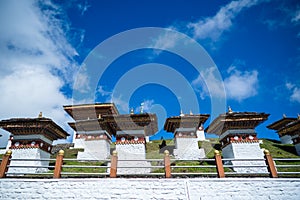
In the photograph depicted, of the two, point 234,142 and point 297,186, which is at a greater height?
point 234,142

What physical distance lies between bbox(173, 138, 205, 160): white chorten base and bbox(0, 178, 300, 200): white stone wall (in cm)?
980

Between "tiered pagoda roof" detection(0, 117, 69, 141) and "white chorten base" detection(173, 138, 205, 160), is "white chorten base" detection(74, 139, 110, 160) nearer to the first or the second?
"tiered pagoda roof" detection(0, 117, 69, 141)

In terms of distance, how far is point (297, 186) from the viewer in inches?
351

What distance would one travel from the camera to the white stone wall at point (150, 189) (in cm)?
854

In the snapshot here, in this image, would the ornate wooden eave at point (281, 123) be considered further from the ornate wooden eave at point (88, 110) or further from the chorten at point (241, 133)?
the ornate wooden eave at point (88, 110)

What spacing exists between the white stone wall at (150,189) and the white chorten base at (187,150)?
32.2ft

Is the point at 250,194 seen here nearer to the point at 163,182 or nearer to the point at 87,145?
the point at 163,182

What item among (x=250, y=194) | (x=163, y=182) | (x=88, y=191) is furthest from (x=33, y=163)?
(x=250, y=194)

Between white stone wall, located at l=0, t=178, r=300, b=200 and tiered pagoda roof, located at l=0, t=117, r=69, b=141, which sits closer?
white stone wall, located at l=0, t=178, r=300, b=200

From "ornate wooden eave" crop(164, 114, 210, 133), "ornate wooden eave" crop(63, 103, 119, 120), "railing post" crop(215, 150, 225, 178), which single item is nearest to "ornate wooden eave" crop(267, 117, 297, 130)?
"ornate wooden eave" crop(164, 114, 210, 133)

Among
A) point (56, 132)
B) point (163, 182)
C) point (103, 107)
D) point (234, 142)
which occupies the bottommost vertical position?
point (163, 182)

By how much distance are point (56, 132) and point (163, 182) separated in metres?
10.8

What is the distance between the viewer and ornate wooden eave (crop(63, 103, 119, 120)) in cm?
2888

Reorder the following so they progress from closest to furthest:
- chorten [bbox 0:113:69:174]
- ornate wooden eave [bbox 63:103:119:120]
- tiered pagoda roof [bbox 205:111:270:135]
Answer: chorten [bbox 0:113:69:174]
tiered pagoda roof [bbox 205:111:270:135]
ornate wooden eave [bbox 63:103:119:120]
